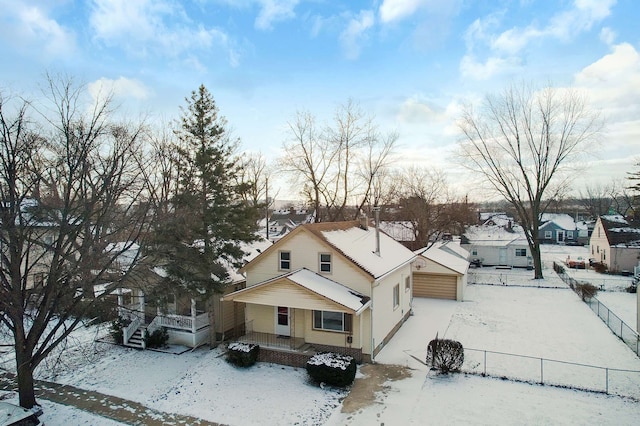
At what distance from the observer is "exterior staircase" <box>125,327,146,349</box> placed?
59.9 ft

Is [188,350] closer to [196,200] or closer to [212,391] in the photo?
[212,391]

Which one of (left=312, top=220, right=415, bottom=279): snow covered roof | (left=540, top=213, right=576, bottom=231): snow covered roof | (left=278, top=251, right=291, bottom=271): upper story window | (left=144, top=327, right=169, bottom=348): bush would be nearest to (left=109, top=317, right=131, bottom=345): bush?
(left=144, top=327, right=169, bottom=348): bush

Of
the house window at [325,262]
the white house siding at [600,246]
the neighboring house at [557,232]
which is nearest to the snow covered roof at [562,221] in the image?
the neighboring house at [557,232]

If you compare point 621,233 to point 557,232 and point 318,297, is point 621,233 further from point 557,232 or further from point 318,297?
point 318,297

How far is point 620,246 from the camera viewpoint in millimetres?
35594

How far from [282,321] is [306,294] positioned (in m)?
2.75

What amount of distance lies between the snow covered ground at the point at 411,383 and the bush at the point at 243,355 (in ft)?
1.11

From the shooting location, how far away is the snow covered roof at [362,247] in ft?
55.5

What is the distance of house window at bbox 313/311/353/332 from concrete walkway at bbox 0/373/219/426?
Answer: 6095 millimetres

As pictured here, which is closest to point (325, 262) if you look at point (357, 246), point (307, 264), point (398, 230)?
point (307, 264)

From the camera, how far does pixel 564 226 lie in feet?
213

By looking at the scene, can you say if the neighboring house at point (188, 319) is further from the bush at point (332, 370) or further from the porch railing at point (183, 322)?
the bush at point (332, 370)

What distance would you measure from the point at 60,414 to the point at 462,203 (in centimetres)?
4513

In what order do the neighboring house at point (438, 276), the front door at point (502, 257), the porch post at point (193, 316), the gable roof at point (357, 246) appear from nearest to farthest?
the gable roof at point (357, 246)
the porch post at point (193, 316)
the neighboring house at point (438, 276)
the front door at point (502, 257)
